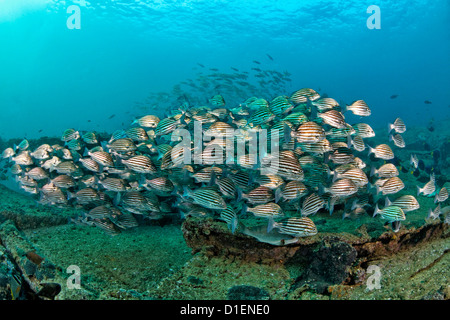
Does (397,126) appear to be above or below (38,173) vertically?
above

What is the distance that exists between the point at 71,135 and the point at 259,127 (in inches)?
226

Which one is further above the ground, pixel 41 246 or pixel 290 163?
pixel 290 163

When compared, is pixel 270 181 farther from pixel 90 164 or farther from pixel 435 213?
pixel 90 164

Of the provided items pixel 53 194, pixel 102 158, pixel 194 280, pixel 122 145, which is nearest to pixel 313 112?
pixel 194 280

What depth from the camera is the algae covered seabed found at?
3.57 m

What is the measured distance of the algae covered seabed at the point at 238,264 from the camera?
357 cm

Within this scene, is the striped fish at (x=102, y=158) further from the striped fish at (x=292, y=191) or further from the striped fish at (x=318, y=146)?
the striped fish at (x=318, y=146)

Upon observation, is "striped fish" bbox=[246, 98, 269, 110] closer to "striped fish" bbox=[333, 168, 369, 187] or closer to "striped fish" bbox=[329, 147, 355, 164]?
"striped fish" bbox=[329, 147, 355, 164]

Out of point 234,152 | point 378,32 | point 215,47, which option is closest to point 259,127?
point 234,152

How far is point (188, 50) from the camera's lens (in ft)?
229

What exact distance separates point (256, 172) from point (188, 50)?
72463mm

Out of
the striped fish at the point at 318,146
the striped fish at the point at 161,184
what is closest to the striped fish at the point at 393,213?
the striped fish at the point at 318,146

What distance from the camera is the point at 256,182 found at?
470cm

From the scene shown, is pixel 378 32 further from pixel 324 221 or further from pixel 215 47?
pixel 324 221
